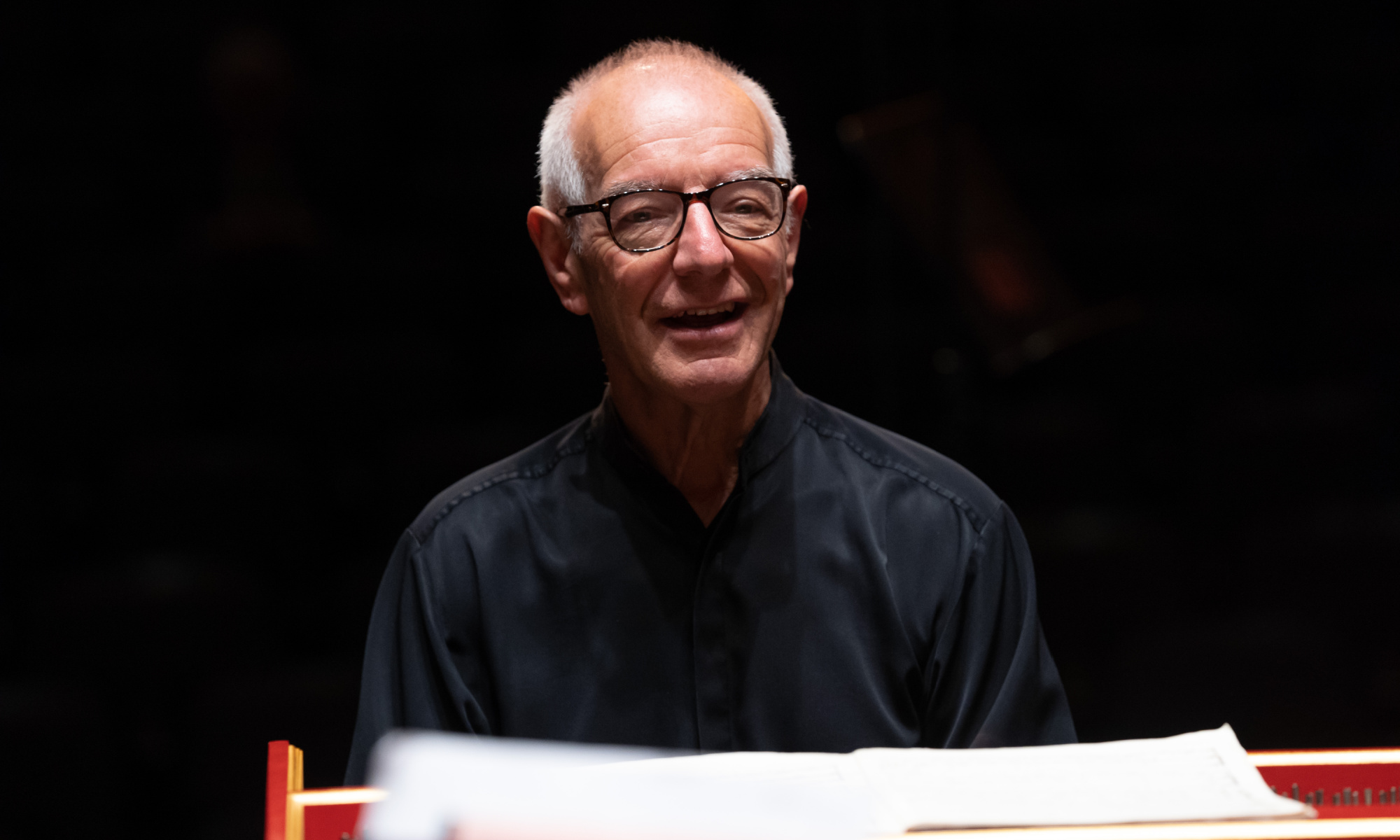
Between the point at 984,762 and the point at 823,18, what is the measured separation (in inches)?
110

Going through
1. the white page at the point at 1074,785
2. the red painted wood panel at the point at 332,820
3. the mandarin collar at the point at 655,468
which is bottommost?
the red painted wood panel at the point at 332,820

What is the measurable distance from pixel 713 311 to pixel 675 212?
8 cm

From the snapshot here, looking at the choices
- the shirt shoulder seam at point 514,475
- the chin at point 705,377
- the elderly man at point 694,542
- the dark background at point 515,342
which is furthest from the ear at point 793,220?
the dark background at point 515,342

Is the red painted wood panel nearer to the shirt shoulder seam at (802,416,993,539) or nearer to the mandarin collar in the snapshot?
the mandarin collar

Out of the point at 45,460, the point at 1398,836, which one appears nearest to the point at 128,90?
the point at 45,460

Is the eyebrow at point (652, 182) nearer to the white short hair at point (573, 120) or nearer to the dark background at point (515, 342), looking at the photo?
the white short hair at point (573, 120)

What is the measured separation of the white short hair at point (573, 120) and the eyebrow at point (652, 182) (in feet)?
0.11

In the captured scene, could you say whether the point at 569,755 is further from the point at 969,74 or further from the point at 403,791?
the point at 969,74

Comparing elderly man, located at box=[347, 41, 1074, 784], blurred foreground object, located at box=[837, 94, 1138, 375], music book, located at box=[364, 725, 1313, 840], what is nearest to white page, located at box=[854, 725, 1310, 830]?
music book, located at box=[364, 725, 1313, 840]

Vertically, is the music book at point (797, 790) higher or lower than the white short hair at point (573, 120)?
lower

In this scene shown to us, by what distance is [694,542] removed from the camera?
1141 millimetres

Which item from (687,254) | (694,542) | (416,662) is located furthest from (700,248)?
(416,662)

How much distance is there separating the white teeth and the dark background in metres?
0.67

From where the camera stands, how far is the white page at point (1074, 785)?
59cm
